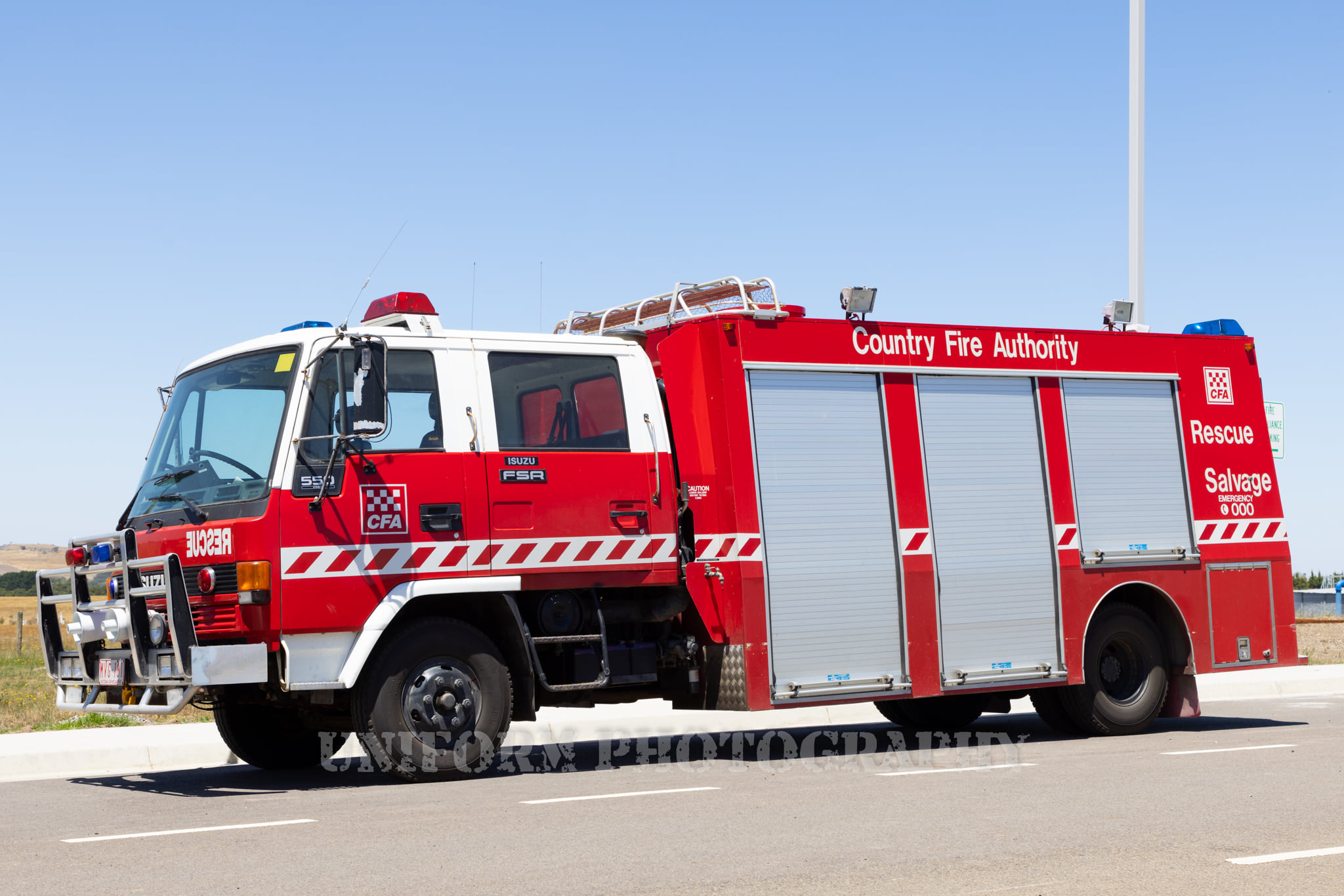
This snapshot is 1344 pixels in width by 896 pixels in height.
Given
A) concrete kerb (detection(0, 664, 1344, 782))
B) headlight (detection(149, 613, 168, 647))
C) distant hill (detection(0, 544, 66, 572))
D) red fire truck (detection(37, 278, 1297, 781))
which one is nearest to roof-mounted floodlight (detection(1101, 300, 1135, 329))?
red fire truck (detection(37, 278, 1297, 781))

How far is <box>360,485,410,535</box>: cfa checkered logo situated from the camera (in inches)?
344

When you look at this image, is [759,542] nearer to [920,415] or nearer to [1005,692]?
[920,415]

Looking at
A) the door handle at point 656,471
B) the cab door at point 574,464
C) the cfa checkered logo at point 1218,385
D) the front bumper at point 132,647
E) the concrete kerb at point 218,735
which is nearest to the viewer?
the front bumper at point 132,647

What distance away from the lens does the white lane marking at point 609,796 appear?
817 centimetres

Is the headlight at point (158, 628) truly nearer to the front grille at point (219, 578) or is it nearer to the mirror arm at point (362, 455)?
the front grille at point (219, 578)

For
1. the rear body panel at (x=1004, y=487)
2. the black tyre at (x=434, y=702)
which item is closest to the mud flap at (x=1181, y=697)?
the rear body panel at (x=1004, y=487)

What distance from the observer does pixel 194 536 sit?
8742 millimetres

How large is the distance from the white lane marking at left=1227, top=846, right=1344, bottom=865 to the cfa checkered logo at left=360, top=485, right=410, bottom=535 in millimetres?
4999

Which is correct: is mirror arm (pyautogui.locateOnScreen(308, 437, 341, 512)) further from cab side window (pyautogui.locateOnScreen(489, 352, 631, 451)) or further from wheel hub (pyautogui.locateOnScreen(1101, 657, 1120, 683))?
wheel hub (pyautogui.locateOnScreen(1101, 657, 1120, 683))

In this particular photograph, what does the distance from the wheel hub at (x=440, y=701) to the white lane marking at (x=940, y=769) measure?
2641 millimetres

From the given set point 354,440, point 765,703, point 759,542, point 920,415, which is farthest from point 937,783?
point 354,440

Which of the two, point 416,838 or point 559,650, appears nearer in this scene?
point 416,838

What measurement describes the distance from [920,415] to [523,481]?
3.28 m

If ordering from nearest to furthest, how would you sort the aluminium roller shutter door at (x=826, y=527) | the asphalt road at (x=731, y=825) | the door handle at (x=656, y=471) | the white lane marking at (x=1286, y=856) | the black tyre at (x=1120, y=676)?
1. the asphalt road at (x=731, y=825)
2. the white lane marking at (x=1286, y=856)
3. the door handle at (x=656, y=471)
4. the aluminium roller shutter door at (x=826, y=527)
5. the black tyre at (x=1120, y=676)
